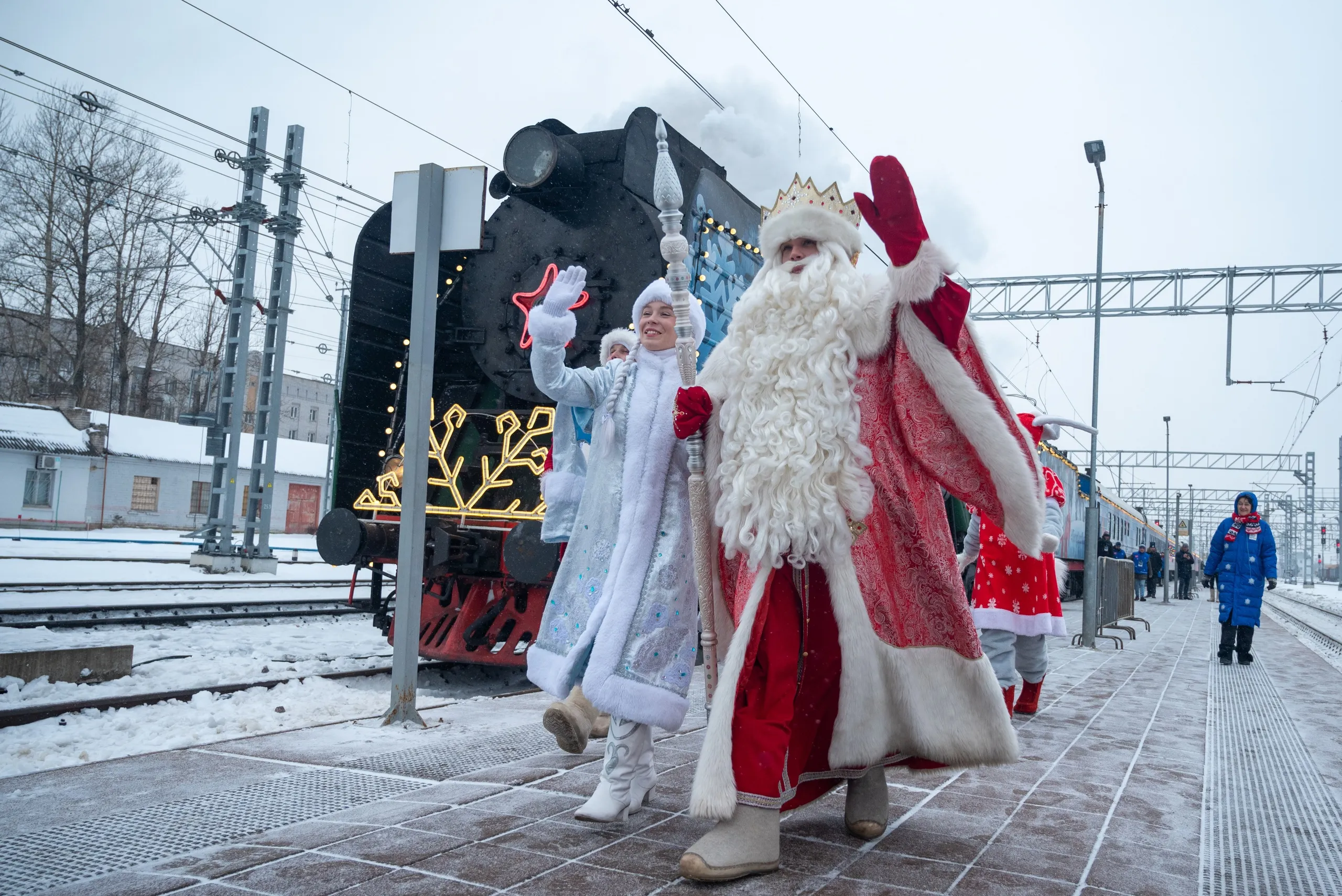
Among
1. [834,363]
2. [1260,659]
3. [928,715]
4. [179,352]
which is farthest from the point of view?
[179,352]

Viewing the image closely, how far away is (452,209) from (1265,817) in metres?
4.06

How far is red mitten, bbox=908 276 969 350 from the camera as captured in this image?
2789 mm

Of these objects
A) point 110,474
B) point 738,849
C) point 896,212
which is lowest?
point 738,849

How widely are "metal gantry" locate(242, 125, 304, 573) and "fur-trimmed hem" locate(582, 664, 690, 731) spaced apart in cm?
1406

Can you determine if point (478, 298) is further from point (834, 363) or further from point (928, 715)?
point (928, 715)

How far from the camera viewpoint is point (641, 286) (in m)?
6.51

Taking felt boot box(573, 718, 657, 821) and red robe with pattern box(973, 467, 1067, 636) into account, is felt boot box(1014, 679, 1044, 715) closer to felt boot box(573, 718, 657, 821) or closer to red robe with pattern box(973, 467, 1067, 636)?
red robe with pattern box(973, 467, 1067, 636)

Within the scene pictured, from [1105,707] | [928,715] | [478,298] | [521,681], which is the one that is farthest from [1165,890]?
[478,298]

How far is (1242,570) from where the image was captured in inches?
374

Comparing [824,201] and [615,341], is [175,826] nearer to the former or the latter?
[615,341]

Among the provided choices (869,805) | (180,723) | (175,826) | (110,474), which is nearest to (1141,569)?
(180,723)

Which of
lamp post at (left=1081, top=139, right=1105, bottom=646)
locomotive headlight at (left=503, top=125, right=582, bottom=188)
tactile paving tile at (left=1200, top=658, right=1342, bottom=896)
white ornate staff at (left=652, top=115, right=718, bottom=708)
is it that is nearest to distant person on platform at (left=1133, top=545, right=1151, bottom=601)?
lamp post at (left=1081, top=139, right=1105, bottom=646)

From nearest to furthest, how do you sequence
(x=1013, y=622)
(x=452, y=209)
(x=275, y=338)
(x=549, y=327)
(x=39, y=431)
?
(x=549, y=327) < (x=452, y=209) < (x=1013, y=622) < (x=275, y=338) < (x=39, y=431)

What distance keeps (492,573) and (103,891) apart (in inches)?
162
